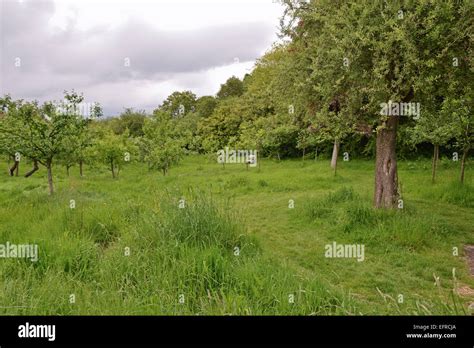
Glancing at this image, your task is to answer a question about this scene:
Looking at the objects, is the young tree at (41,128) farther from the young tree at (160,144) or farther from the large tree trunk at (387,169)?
Answer: the large tree trunk at (387,169)

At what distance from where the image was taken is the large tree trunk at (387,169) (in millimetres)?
9992

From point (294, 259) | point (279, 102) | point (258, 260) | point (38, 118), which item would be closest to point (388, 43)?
point (279, 102)

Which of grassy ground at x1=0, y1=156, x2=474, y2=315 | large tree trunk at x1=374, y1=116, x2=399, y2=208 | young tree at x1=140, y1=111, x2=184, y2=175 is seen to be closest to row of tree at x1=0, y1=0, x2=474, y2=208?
large tree trunk at x1=374, y1=116, x2=399, y2=208

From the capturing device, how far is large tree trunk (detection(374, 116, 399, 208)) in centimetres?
999

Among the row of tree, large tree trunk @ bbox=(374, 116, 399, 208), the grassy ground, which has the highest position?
the row of tree

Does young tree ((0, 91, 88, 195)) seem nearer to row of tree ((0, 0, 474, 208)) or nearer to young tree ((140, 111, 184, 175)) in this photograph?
row of tree ((0, 0, 474, 208))

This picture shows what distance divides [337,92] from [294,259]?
4.86 m

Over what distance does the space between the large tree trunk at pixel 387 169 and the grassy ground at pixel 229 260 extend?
0.56 m

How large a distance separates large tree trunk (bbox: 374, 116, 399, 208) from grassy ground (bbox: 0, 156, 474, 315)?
22.1 inches

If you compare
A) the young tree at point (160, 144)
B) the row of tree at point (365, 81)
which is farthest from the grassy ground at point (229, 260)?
the young tree at point (160, 144)

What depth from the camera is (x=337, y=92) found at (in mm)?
9617

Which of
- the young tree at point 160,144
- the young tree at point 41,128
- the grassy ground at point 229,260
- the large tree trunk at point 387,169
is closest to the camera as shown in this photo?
the grassy ground at point 229,260

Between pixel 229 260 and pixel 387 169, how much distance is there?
6.80 metres
